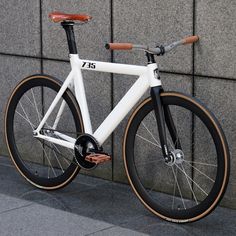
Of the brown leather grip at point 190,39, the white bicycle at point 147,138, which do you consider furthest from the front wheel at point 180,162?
the brown leather grip at point 190,39

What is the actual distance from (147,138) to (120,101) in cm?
65

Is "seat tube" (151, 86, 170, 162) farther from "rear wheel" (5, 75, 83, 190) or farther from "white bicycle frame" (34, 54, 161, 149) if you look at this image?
"rear wheel" (5, 75, 83, 190)

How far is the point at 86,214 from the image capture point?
22.4 feet

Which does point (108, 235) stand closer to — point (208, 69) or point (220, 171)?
point (220, 171)

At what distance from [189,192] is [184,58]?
1.14m

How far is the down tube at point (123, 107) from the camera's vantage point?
21.5 feet

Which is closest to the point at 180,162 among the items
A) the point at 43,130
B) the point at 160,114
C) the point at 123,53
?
the point at 160,114

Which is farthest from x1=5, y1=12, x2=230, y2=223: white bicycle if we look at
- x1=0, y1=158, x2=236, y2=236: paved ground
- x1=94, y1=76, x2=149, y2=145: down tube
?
x1=0, y1=158, x2=236, y2=236: paved ground

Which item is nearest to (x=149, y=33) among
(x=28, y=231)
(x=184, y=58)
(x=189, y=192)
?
(x=184, y=58)

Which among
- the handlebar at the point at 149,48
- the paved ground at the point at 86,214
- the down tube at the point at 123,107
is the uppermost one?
the handlebar at the point at 149,48

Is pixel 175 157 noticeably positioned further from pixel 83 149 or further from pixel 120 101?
pixel 83 149

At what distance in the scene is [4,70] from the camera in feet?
27.8

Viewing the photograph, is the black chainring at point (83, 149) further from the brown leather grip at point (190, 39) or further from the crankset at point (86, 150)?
the brown leather grip at point (190, 39)

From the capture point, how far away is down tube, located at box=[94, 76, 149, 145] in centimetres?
655
